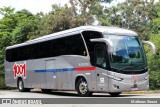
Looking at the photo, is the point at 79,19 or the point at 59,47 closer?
the point at 59,47

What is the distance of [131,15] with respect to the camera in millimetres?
45688

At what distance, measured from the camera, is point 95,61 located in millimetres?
18219

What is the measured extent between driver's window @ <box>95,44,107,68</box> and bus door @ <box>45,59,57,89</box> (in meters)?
4.35

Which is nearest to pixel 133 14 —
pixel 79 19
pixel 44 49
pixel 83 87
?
pixel 79 19

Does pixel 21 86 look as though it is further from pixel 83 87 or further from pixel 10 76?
pixel 83 87

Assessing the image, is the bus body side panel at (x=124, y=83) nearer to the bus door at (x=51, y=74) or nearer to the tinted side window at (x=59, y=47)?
the tinted side window at (x=59, y=47)

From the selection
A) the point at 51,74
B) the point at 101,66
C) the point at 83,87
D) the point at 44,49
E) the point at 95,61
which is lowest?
the point at 83,87

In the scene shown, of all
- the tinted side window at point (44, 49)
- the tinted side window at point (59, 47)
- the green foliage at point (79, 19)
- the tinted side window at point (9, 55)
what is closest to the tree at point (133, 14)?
the green foliage at point (79, 19)

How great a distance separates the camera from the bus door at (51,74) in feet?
72.2

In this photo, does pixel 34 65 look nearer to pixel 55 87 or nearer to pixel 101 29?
pixel 55 87

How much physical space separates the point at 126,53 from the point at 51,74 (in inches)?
244

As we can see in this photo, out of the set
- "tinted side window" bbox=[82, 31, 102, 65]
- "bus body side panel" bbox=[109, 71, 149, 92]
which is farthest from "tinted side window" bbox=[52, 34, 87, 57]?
"bus body side panel" bbox=[109, 71, 149, 92]

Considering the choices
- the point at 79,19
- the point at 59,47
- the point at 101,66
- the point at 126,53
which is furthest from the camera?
the point at 79,19

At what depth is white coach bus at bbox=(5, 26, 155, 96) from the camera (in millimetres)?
17484
